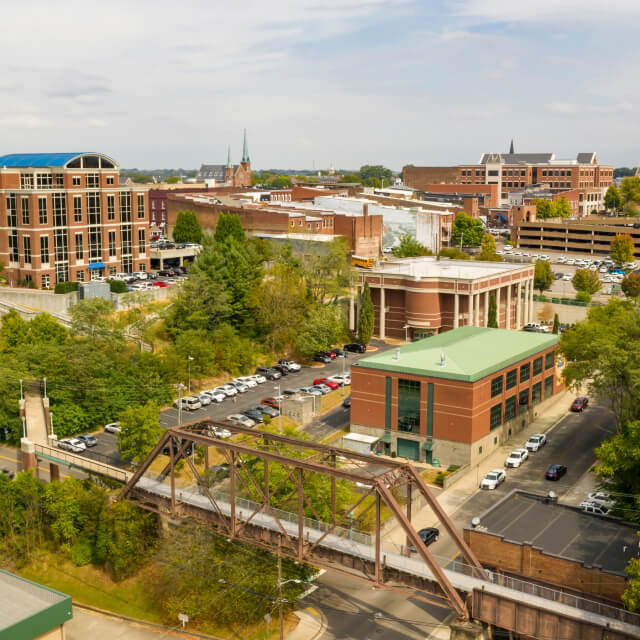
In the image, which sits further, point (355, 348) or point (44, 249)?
point (44, 249)

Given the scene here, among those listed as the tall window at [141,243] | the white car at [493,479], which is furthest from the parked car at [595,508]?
the tall window at [141,243]

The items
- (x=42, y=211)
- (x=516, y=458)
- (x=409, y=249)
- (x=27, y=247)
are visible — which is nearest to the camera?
(x=516, y=458)

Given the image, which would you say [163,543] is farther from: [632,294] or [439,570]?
[632,294]

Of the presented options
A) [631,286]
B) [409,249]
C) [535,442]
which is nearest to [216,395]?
[535,442]

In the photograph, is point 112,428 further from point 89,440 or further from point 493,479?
point 493,479

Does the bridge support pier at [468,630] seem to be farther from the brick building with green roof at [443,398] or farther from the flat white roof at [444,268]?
the flat white roof at [444,268]

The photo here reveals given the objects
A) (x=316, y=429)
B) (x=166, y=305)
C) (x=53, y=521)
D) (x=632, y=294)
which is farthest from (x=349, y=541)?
(x=632, y=294)

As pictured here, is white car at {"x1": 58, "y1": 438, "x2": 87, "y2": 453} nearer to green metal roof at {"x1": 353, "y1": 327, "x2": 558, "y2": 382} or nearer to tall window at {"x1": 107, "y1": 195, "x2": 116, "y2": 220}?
green metal roof at {"x1": 353, "y1": 327, "x2": 558, "y2": 382}

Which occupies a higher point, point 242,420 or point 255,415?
point 255,415

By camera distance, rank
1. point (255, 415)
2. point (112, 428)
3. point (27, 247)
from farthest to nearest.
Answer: point (27, 247)
point (255, 415)
point (112, 428)
